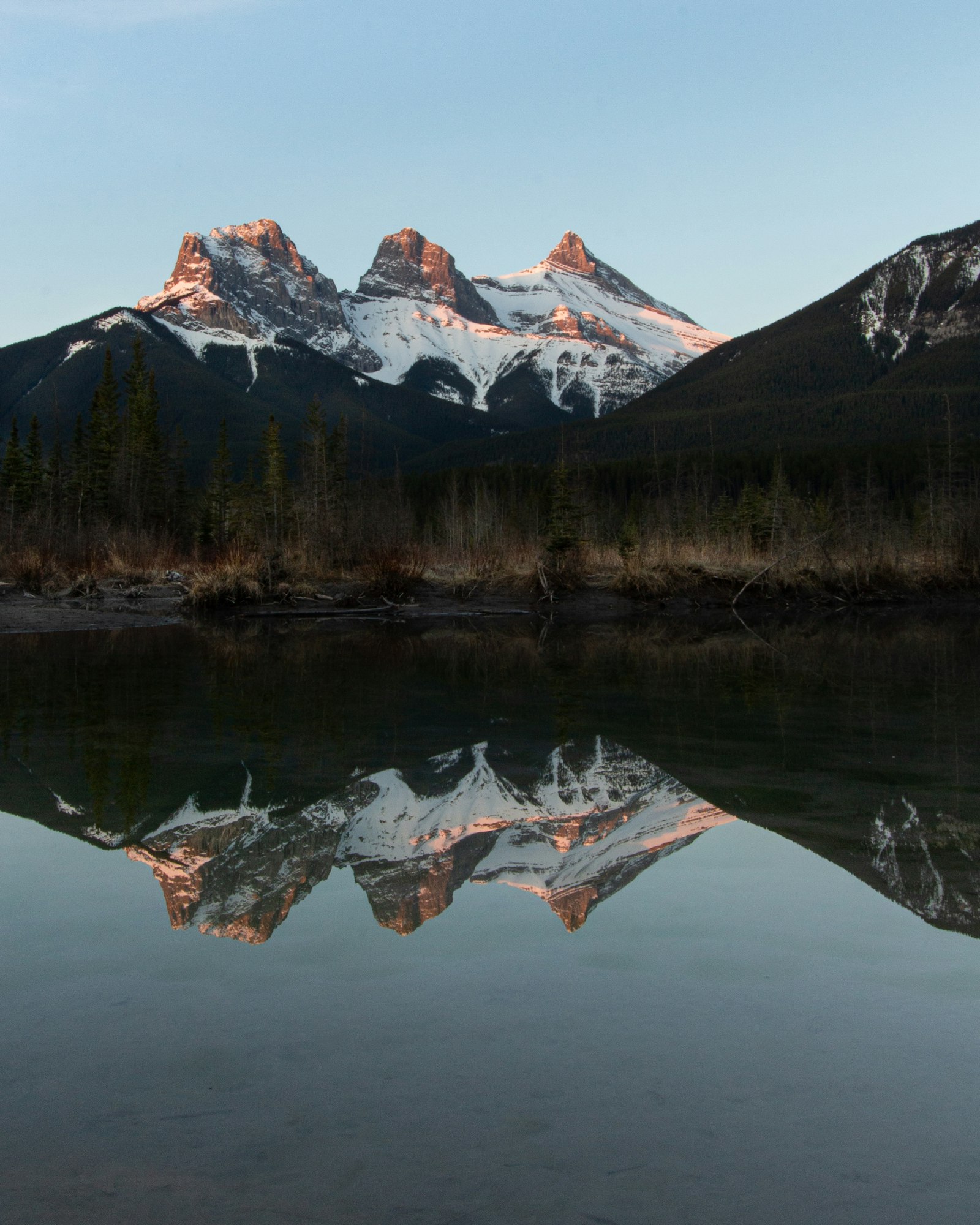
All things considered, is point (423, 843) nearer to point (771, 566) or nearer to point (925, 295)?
point (771, 566)

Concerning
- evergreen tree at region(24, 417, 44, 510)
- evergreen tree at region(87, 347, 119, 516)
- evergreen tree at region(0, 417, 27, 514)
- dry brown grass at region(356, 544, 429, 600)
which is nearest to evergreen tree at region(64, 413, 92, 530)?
evergreen tree at region(87, 347, 119, 516)

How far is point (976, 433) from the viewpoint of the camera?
93312 mm

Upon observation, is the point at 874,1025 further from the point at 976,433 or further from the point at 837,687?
the point at 976,433

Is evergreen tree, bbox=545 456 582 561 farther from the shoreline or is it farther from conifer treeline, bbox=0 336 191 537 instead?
conifer treeline, bbox=0 336 191 537

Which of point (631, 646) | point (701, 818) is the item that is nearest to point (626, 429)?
point (631, 646)

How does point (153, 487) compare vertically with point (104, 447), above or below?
below

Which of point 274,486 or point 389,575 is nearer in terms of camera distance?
point 389,575

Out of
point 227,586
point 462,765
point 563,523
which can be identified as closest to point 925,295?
point 563,523

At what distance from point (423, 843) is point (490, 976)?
154 cm

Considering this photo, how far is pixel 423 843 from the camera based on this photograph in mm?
4848

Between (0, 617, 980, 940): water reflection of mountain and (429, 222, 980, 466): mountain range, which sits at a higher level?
(429, 222, 980, 466): mountain range

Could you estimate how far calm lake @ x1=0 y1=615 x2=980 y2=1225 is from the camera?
228cm

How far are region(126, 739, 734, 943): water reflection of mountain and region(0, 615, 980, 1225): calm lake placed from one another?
2 centimetres

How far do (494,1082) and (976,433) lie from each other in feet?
338
